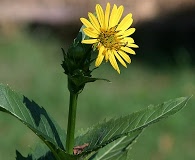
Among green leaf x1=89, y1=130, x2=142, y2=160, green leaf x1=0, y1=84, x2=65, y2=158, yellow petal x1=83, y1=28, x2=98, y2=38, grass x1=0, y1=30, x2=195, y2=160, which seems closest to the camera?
yellow petal x1=83, y1=28, x2=98, y2=38

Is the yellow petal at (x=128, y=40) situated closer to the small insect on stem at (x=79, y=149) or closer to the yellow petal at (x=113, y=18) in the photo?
the yellow petal at (x=113, y=18)

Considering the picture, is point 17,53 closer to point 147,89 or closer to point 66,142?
point 147,89

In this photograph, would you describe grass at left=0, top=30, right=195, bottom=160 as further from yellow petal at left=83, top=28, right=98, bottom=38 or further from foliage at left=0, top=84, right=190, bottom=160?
yellow petal at left=83, top=28, right=98, bottom=38

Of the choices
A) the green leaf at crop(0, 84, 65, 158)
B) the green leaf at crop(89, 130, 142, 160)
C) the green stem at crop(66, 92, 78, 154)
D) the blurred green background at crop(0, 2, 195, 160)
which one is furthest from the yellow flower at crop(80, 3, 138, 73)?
the blurred green background at crop(0, 2, 195, 160)

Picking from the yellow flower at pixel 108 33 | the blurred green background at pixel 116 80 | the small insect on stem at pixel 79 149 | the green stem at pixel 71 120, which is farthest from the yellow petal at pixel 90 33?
the blurred green background at pixel 116 80

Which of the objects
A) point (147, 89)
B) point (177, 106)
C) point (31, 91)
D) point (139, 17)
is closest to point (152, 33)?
point (139, 17)

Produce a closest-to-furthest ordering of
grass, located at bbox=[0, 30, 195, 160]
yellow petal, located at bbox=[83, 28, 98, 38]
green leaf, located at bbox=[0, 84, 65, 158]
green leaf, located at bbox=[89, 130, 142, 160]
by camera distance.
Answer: yellow petal, located at bbox=[83, 28, 98, 38] < green leaf, located at bbox=[0, 84, 65, 158] < green leaf, located at bbox=[89, 130, 142, 160] < grass, located at bbox=[0, 30, 195, 160]
